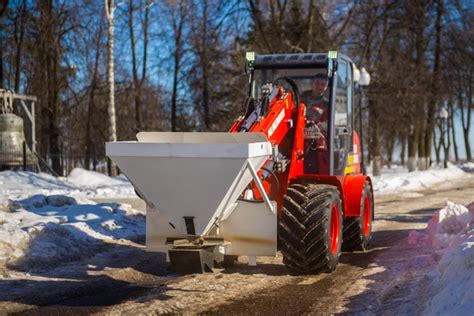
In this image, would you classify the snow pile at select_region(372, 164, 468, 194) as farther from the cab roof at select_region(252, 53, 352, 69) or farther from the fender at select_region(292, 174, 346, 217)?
the fender at select_region(292, 174, 346, 217)

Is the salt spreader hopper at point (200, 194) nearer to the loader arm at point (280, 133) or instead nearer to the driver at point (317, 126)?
the loader arm at point (280, 133)

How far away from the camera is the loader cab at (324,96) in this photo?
8.90m

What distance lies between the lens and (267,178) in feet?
26.0

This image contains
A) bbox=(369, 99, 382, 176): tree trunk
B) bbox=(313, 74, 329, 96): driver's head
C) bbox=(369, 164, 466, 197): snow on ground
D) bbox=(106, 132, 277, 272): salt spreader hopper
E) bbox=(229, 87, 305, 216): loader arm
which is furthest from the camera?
bbox=(369, 99, 382, 176): tree trunk

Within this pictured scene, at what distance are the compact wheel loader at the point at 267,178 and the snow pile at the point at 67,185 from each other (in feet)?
39.5

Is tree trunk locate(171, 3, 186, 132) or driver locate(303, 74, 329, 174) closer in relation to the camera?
driver locate(303, 74, 329, 174)

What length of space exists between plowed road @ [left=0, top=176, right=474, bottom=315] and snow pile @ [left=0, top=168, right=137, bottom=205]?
37.7 ft

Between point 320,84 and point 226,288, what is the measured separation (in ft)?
11.4

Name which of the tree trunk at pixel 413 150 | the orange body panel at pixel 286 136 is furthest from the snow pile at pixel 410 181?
the orange body panel at pixel 286 136

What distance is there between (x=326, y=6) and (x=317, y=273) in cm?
2214

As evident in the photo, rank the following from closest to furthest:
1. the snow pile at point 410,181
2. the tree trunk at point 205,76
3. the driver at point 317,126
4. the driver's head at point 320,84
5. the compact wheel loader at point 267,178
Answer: the compact wheel loader at point 267,178, the driver at point 317,126, the driver's head at point 320,84, the snow pile at point 410,181, the tree trunk at point 205,76

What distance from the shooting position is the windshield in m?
9.38

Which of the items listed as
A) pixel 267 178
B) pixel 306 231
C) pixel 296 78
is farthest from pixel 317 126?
pixel 306 231

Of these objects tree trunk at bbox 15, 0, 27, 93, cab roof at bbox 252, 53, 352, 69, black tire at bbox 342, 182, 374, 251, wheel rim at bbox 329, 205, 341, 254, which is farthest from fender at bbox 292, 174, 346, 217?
tree trunk at bbox 15, 0, 27, 93
